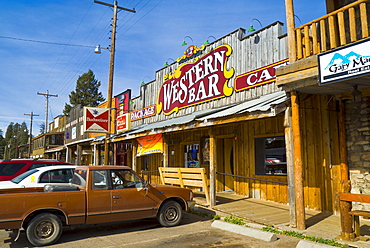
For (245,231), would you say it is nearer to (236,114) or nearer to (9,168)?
(236,114)

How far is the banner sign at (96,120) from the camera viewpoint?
611 inches

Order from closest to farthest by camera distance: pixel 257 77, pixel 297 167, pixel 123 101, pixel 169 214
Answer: pixel 297 167 → pixel 169 214 → pixel 257 77 → pixel 123 101

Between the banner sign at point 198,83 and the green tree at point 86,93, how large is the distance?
56631 mm

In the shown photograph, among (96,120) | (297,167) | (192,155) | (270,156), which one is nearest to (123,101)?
(96,120)

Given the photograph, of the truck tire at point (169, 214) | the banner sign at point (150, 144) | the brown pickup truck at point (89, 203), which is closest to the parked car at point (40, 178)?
the brown pickup truck at point (89, 203)

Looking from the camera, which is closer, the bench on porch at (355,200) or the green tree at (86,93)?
the bench on porch at (355,200)

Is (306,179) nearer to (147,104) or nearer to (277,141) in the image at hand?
(277,141)

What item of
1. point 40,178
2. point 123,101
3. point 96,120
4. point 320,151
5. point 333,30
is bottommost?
point 40,178

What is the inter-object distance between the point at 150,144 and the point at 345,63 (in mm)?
9606

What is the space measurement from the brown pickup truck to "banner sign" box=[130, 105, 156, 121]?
933 centimetres

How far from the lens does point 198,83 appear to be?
1340 cm

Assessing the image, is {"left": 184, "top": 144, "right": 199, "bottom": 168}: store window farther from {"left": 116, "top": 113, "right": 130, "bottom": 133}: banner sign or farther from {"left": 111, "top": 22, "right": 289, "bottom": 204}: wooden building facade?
{"left": 116, "top": 113, "right": 130, "bottom": 133}: banner sign

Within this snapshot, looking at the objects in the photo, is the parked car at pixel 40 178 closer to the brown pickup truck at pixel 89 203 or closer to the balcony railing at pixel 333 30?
the brown pickup truck at pixel 89 203

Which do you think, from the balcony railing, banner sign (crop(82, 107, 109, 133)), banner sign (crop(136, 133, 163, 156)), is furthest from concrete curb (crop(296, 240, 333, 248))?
banner sign (crop(82, 107, 109, 133))
